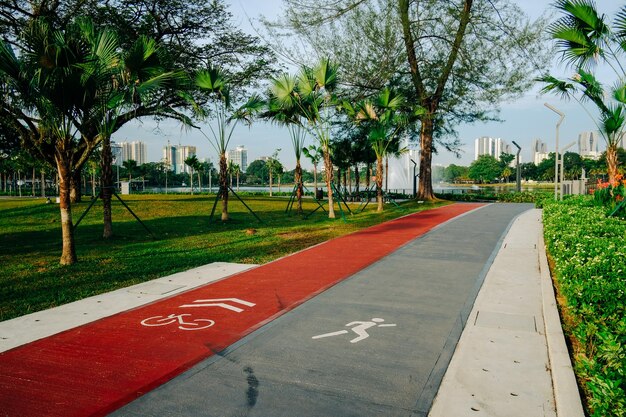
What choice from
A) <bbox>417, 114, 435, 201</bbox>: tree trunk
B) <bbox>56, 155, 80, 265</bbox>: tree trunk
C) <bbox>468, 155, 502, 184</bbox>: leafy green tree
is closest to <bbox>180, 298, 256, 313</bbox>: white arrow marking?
<bbox>56, 155, 80, 265</bbox>: tree trunk

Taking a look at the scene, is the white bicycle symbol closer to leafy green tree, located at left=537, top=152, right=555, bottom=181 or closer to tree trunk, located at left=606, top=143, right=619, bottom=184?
tree trunk, located at left=606, top=143, right=619, bottom=184

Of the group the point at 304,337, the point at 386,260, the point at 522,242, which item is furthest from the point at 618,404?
the point at 522,242

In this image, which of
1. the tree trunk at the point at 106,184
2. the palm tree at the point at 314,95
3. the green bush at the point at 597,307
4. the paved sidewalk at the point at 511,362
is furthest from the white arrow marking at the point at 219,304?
the palm tree at the point at 314,95

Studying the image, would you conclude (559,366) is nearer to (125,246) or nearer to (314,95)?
(125,246)

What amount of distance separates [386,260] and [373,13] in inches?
718

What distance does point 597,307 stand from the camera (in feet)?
16.1

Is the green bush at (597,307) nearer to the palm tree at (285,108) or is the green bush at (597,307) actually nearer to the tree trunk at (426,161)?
the palm tree at (285,108)

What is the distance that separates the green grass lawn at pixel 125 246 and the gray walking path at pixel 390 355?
3.86 feet

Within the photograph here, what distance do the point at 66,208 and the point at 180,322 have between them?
578 cm

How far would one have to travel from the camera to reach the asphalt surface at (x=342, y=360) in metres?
4.09

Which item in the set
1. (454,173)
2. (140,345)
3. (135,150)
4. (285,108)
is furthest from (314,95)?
(135,150)

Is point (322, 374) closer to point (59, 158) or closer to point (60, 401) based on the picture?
point (60, 401)

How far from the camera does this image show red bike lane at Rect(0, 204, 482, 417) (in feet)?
14.0

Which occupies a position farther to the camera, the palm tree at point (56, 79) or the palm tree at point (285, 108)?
the palm tree at point (285, 108)
